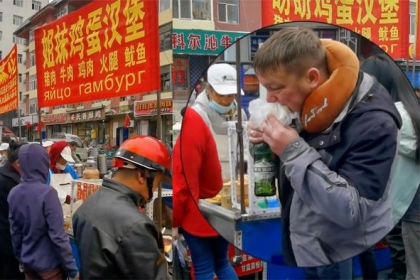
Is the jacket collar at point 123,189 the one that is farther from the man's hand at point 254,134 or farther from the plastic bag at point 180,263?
the man's hand at point 254,134

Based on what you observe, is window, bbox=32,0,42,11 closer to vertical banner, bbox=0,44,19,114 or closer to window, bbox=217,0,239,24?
vertical banner, bbox=0,44,19,114

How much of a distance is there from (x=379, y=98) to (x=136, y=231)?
3.29ft

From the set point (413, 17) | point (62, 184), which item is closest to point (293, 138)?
point (413, 17)

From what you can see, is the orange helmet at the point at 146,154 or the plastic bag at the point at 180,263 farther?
the orange helmet at the point at 146,154

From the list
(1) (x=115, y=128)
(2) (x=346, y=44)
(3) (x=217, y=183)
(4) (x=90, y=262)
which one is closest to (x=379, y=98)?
(2) (x=346, y=44)

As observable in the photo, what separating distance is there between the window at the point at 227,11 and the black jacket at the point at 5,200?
2911mm

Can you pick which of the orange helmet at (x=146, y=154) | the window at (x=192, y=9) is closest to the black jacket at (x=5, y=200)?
the orange helmet at (x=146, y=154)

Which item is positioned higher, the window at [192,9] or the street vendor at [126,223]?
the window at [192,9]

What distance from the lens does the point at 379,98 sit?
0.90 meters

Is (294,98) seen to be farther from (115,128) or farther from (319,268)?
(115,128)

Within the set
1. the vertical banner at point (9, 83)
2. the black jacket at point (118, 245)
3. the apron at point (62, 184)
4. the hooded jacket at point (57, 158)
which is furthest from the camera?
the vertical banner at point (9, 83)

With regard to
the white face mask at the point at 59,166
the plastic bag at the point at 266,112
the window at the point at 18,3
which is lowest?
the white face mask at the point at 59,166

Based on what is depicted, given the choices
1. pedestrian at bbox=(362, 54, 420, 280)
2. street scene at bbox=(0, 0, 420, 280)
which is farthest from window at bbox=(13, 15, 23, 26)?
pedestrian at bbox=(362, 54, 420, 280)

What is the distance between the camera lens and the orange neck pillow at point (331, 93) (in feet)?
2.75
